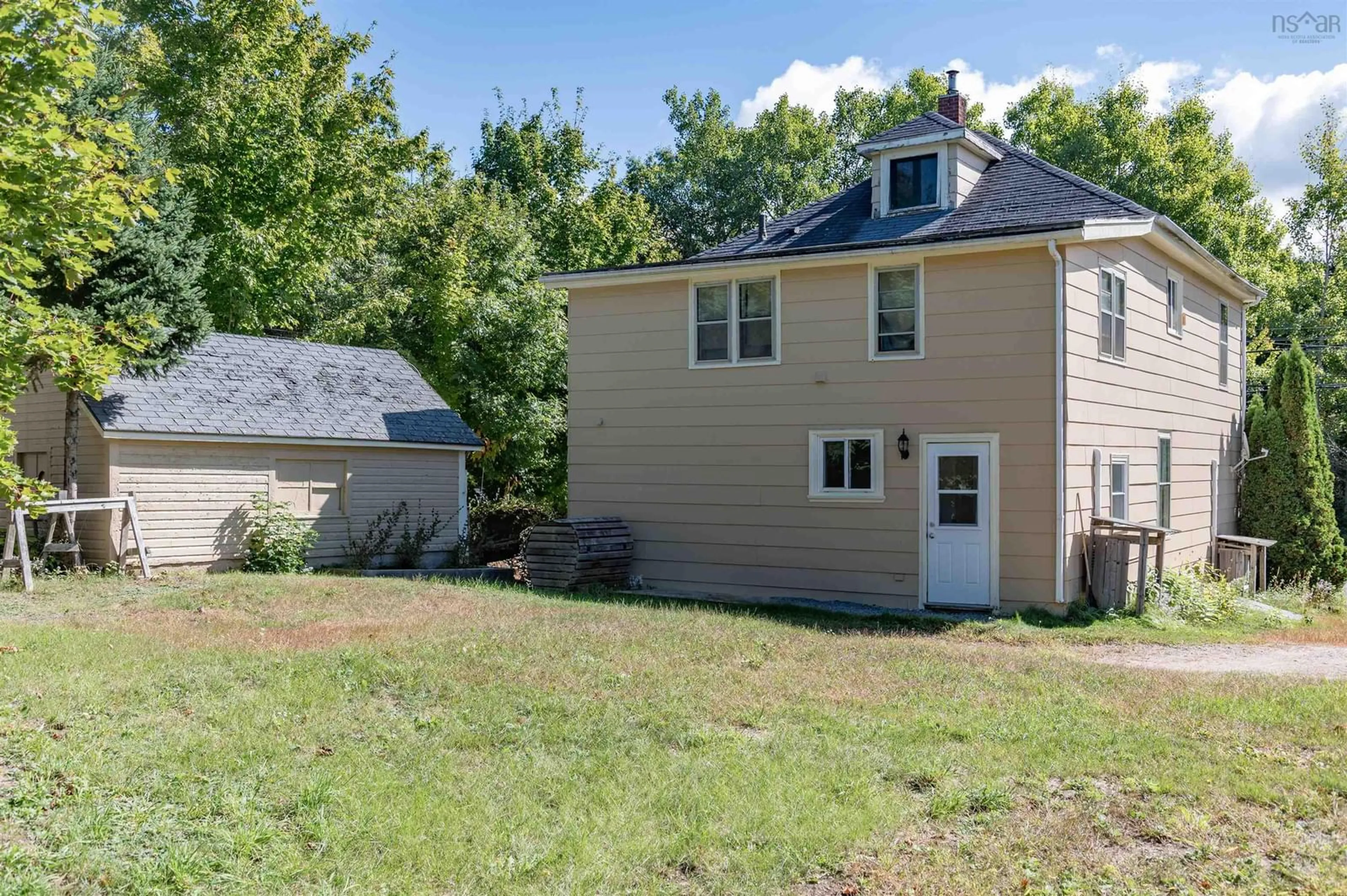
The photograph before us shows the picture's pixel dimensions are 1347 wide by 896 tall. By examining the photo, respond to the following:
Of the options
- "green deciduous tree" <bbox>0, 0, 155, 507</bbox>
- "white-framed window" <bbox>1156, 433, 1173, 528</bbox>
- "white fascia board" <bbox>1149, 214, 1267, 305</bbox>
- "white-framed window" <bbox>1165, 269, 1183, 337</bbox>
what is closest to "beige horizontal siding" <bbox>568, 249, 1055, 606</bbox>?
"white fascia board" <bbox>1149, 214, 1267, 305</bbox>

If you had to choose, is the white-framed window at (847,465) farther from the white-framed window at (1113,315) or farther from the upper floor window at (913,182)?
the upper floor window at (913,182)

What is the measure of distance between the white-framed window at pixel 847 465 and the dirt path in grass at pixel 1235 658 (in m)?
3.91

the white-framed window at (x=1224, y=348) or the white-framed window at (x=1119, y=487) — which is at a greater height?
the white-framed window at (x=1224, y=348)

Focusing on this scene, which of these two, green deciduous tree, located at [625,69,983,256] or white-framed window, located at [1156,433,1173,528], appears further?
green deciduous tree, located at [625,69,983,256]

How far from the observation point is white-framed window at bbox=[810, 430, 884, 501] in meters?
14.4

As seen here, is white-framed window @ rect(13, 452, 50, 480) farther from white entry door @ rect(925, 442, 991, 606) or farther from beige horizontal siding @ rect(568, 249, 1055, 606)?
white entry door @ rect(925, 442, 991, 606)

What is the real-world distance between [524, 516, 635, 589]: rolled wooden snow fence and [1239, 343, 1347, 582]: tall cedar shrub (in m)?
12.1

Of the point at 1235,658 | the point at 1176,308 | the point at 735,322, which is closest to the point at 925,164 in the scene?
the point at 735,322

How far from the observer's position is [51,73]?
6.07 meters

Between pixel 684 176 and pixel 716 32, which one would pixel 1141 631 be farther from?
pixel 684 176

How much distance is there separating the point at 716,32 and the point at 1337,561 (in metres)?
15.9

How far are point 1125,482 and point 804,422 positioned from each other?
15.2 feet

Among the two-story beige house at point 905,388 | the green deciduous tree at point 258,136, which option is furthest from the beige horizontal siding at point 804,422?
the green deciduous tree at point 258,136

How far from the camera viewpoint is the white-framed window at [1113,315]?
47.2 ft
